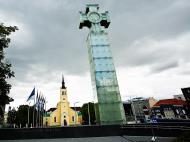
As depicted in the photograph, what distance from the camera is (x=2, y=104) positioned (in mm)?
16594

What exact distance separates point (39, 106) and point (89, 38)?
1734cm

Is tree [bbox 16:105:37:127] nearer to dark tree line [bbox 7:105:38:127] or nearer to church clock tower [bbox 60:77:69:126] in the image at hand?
dark tree line [bbox 7:105:38:127]

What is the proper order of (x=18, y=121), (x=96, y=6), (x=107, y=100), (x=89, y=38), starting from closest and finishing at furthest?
(x=107, y=100) → (x=89, y=38) → (x=96, y=6) → (x=18, y=121)

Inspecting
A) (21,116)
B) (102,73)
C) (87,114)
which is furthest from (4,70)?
(87,114)

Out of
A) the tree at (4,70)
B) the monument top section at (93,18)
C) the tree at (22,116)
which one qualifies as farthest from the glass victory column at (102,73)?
the tree at (22,116)

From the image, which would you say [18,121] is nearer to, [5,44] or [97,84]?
[97,84]

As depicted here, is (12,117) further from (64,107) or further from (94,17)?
(94,17)

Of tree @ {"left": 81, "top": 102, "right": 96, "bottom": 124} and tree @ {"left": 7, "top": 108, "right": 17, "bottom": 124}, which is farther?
tree @ {"left": 81, "top": 102, "right": 96, "bottom": 124}

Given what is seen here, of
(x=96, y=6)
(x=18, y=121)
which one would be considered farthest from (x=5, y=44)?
(x=18, y=121)

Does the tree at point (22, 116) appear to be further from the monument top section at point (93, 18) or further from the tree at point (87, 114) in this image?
the monument top section at point (93, 18)

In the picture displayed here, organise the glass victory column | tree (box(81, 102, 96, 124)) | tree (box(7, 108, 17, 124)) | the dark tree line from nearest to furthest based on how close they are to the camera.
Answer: the glass victory column, the dark tree line, tree (box(7, 108, 17, 124)), tree (box(81, 102, 96, 124))

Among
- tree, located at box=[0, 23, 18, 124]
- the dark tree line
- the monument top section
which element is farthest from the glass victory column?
the dark tree line

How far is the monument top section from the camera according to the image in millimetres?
49312

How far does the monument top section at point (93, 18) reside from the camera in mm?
49312
